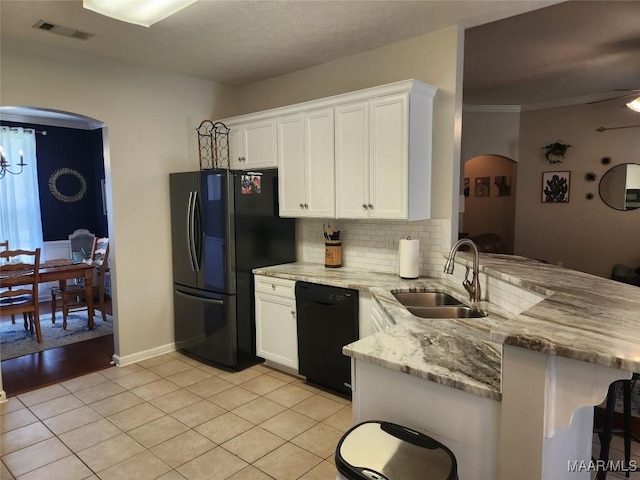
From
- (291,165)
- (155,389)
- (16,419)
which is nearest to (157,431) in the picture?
(155,389)

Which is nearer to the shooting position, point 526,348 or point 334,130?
point 526,348

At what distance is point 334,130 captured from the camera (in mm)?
3291

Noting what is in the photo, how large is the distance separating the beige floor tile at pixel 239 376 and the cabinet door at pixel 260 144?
185cm

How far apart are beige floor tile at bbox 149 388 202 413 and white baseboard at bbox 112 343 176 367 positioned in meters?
0.85

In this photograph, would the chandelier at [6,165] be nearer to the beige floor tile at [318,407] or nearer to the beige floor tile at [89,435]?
the beige floor tile at [89,435]

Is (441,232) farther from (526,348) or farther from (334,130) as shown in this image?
(526,348)

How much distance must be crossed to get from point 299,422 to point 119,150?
2806mm

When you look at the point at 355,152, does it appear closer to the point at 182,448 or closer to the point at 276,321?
the point at 276,321

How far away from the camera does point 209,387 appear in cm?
341

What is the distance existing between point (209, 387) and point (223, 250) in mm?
1127

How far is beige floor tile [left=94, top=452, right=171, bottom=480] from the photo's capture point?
2.30 meters

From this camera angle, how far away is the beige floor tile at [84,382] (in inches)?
135

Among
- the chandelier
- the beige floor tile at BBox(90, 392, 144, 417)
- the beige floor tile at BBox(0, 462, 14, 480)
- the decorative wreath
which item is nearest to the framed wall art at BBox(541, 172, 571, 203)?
the beige floor tile at BBox(90, 392, 144, 417)

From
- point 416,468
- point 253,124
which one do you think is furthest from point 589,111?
point 416,468
